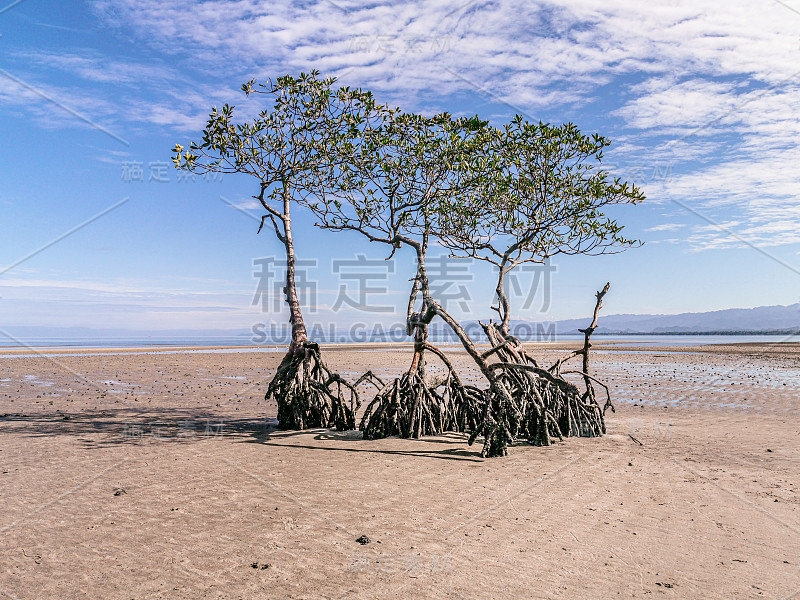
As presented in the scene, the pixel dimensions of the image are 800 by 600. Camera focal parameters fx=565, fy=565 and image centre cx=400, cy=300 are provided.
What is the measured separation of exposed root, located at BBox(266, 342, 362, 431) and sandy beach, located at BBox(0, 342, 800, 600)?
1.33 ft

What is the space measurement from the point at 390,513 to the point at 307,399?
5.75m

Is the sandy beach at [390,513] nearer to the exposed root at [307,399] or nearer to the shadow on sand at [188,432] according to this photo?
the shadow on sand at [188,432]

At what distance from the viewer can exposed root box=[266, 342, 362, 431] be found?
472 inches

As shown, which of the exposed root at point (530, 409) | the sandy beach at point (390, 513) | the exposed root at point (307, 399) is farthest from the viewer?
the exposed root at point (307, 399)

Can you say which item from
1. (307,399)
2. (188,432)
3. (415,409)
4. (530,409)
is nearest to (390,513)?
(415,409)

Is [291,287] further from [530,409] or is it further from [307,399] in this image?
[530,409]

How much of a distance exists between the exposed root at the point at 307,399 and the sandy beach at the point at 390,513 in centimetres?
41

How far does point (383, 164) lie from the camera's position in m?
12.5

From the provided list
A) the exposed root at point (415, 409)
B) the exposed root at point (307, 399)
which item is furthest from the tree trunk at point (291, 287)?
the exposed root at point (415, 409)

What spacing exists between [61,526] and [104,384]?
16.5m

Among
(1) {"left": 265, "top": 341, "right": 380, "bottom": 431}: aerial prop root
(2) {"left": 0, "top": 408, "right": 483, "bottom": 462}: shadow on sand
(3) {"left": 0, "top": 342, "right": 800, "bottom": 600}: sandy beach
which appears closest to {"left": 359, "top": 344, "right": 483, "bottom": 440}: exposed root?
(2) {"left": 0, "top": 408, "right": 483, "bottom": 462}: shadow on sand

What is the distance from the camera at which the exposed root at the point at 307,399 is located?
1199 cm

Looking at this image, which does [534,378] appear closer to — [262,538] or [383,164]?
[383,164]

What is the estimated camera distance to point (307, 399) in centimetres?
1201
